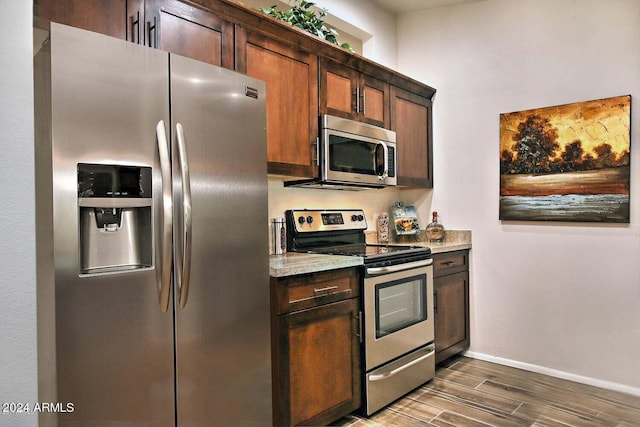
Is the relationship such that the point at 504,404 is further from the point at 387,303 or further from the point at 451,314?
the point at 387,303

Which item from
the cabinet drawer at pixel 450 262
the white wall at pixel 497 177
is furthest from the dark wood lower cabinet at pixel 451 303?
the white wall at pixel 497 177

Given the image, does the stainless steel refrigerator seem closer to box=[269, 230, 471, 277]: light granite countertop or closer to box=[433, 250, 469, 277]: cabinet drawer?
box=[269, 230, 471, 277]: light granite countertop

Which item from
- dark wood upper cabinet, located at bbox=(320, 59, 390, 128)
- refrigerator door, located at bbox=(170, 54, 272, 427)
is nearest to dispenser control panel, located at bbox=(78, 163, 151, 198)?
refrigerator door, located at bbox=(170, 54, 272, 427)

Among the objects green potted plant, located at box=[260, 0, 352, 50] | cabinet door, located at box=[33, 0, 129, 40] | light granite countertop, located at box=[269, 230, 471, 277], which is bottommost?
light granite countertop, located at box=[269, 230, 471, 277]

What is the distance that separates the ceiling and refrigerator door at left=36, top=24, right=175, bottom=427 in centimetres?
261

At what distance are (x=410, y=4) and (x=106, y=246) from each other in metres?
3.17

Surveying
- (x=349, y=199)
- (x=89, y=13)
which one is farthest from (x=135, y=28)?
(x=349, y=199)

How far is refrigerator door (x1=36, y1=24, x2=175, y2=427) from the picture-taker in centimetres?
124

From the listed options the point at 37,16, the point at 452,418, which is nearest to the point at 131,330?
the point at 37,16

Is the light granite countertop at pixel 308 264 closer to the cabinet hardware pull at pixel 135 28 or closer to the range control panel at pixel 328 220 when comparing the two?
the range control panel at pixel 328 220

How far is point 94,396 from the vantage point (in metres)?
1.29

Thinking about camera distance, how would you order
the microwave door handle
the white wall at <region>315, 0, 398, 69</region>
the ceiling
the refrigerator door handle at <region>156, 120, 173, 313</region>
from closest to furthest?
1. the refrigerator door handle at <region>156, 120, 173, 313</region>
2. the microwave door handle
3. the white wall at <region>315, 0, 398, 69</region>
4. the ceiling

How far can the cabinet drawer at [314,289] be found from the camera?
1.98 metres

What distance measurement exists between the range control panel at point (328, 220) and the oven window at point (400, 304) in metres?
0.66
